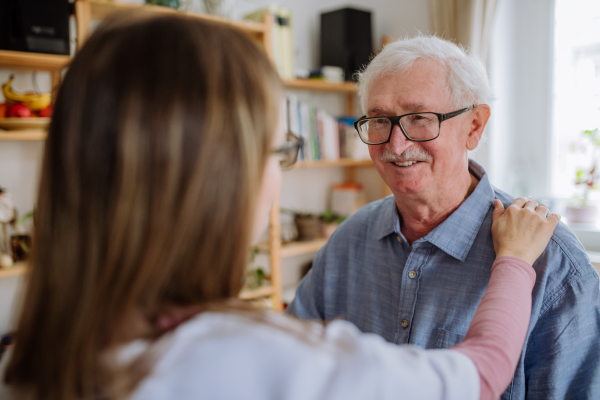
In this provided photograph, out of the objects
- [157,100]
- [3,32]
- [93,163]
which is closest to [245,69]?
[157,100]

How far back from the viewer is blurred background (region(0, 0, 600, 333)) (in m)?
2.19

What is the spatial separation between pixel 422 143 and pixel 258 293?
157 centimetres

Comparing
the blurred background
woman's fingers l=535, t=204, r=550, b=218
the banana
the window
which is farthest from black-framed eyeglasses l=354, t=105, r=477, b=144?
the window

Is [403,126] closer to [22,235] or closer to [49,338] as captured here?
[49,338]

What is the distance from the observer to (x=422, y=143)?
119 cm

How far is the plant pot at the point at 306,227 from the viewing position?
273 cm

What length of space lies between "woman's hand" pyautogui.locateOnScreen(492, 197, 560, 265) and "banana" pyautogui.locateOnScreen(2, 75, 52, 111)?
1.86m

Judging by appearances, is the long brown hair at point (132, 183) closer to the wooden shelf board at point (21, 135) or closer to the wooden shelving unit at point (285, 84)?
the wooden shelving unit at point (285, 84)

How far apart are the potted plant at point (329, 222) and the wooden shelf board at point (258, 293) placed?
537mm

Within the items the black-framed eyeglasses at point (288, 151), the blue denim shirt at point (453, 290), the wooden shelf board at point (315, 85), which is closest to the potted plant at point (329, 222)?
the wooden shelf board at point (315, 85)

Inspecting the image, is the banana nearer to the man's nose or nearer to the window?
the man's nose

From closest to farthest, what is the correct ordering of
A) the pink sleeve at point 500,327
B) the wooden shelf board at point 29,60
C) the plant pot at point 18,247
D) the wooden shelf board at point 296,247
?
the pink sleeve at point 500,327 < the wooden shelf board at point 29,60 < the plant pot at point 18,247 < the wooden shelf board at point 296,247

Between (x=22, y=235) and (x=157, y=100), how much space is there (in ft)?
6.05

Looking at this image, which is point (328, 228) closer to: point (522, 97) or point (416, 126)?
point (522, 97)
